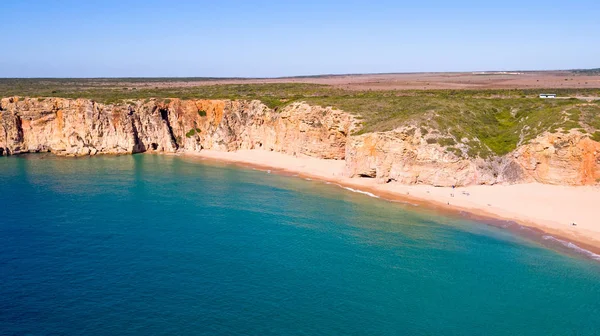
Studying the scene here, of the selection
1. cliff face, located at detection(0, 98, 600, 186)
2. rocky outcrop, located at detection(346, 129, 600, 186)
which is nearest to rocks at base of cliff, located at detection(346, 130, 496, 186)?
rocky outcrop, located at detection(346, 129, 600, 186)

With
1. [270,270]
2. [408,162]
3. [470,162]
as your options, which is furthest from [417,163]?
[270,270]

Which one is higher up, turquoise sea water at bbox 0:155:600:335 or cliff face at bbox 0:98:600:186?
cliff face at bbox 0:98:600:186

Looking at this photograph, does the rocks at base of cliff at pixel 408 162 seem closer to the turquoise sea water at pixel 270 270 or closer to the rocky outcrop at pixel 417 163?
the rocky outcrop at pixel 417 163

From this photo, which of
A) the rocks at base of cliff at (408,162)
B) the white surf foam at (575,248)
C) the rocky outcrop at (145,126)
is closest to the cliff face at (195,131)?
the rocky outcrop at (145,126)

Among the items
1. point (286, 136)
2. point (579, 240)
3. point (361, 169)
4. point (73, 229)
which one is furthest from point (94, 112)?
point (579, 240)

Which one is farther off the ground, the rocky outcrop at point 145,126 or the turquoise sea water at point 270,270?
the rocky outcrop at point 145,126

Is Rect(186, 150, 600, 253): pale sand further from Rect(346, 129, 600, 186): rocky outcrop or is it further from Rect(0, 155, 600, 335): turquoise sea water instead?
Rect(0, 155, 600, 335): turquoise sea water

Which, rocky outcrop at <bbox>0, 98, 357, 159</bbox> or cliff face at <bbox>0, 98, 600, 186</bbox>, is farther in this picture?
rocky outcrop at <bbox>0, 98, 357, 159</bbox>
